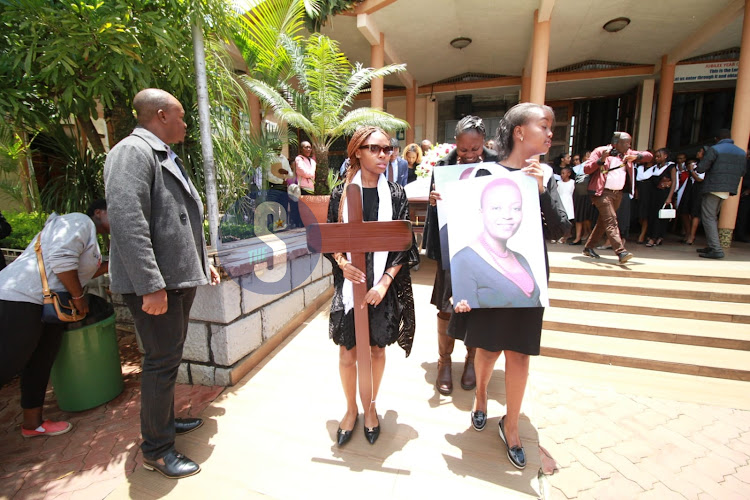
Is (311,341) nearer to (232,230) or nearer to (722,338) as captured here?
(232,230)

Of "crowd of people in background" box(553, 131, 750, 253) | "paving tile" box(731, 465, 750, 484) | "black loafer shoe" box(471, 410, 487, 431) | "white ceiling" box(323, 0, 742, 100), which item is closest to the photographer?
"paving tile" box(731, 465, 750, 484)

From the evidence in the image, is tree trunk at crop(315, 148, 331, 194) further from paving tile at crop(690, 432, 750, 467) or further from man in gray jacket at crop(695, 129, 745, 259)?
man in gray jacket at crop(695, 129, 745, 259)

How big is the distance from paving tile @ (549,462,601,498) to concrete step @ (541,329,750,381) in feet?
4.78

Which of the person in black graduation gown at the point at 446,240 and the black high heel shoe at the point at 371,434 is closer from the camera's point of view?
the black high heel shoe at the point at 371,434

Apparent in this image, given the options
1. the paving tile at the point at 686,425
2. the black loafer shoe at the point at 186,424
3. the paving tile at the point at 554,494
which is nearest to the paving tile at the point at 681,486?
the paving tile at the point at 686,425

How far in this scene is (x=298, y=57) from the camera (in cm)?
585

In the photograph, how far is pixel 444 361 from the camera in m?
2.70

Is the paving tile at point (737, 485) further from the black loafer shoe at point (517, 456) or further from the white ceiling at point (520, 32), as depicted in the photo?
the white ceiling at point (520, 32)

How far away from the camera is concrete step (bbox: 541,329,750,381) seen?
9.97ft

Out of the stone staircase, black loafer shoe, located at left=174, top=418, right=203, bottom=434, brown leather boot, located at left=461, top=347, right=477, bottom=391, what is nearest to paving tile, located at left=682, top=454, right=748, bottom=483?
the stone staircase

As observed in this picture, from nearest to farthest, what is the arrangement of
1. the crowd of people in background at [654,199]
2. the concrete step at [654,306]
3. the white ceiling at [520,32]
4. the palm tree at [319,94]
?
the concrete step at [654,306]
the palm tree at [319,94]
the crowd of people in background at [654,199]
the white ceiling at [520,32]

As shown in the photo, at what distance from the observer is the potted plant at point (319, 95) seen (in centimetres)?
571

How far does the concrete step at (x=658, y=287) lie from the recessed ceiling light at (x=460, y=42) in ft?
21.5

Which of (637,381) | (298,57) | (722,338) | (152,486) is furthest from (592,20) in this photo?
(152,486)
